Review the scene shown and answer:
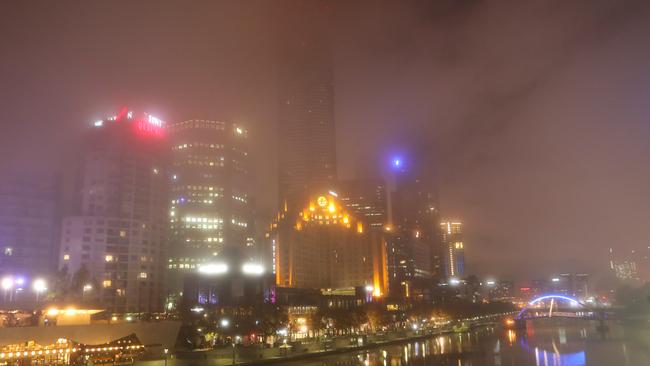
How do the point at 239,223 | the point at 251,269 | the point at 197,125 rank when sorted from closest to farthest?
the point at 251,269
the point at 239,223
the point at 197,125

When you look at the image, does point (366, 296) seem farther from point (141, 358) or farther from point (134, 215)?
point (141, 358)

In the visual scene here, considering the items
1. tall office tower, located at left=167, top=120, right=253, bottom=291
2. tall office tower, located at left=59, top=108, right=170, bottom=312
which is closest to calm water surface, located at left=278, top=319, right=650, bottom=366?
tall office tower, located at left=59, top=108, right=170, bottom=312

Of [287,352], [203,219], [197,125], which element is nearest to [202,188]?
[203,219]

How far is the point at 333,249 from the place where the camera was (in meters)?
190

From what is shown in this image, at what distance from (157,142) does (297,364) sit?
73503mm

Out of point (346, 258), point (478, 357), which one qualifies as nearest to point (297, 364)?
point (478, 357)

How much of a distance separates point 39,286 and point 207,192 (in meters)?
95.2

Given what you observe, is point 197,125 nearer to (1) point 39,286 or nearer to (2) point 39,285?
(2) point 39,285

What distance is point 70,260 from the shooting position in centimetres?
10656

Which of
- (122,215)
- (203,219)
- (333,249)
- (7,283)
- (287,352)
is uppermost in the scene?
(203,219)

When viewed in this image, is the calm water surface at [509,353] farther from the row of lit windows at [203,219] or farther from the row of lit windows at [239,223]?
the row of lit windows at [203,219]

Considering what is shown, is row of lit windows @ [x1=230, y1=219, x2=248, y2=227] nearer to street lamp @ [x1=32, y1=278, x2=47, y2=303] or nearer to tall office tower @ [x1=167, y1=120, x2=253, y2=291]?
tall office tower @ [x1=167, y1=120, x2=253, y2=291]

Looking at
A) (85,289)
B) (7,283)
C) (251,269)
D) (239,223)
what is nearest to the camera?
(7,283)

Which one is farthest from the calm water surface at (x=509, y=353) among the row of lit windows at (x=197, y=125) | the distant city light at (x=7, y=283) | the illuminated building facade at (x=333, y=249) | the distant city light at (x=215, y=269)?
the row of lit windows at (x=197, y=125)
